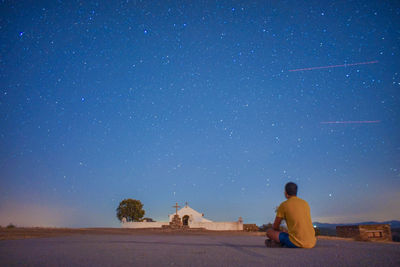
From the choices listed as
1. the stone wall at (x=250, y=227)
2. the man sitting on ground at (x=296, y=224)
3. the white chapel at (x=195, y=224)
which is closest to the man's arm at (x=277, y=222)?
the man sitting on ground at (x=296, y=224)

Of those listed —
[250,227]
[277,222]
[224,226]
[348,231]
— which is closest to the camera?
[277,222]

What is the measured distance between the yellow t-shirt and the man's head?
0.26m

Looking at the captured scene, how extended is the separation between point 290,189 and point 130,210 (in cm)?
5652

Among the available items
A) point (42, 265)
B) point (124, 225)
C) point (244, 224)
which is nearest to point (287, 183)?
point (42, 265)

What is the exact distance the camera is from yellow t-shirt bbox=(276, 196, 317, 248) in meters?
4.63

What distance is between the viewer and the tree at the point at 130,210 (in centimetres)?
5616

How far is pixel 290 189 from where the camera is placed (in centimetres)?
509

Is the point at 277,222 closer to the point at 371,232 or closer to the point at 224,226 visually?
the point at 371,232

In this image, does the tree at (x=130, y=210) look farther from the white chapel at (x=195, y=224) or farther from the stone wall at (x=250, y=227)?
the stone wall at (x=250, y=227)

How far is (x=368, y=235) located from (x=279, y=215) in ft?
44.2

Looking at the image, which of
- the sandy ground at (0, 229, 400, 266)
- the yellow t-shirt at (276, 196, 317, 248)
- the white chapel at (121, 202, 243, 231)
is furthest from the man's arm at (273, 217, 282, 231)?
the white chapel at (121, 202, 243, 231)

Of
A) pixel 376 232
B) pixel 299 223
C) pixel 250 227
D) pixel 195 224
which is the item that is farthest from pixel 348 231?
pixel 195 224

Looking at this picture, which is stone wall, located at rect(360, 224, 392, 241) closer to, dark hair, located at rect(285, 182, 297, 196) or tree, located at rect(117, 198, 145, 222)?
dark hair, located at rect(285, 182, 297, 196)

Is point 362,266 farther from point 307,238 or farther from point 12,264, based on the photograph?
point 12,264
